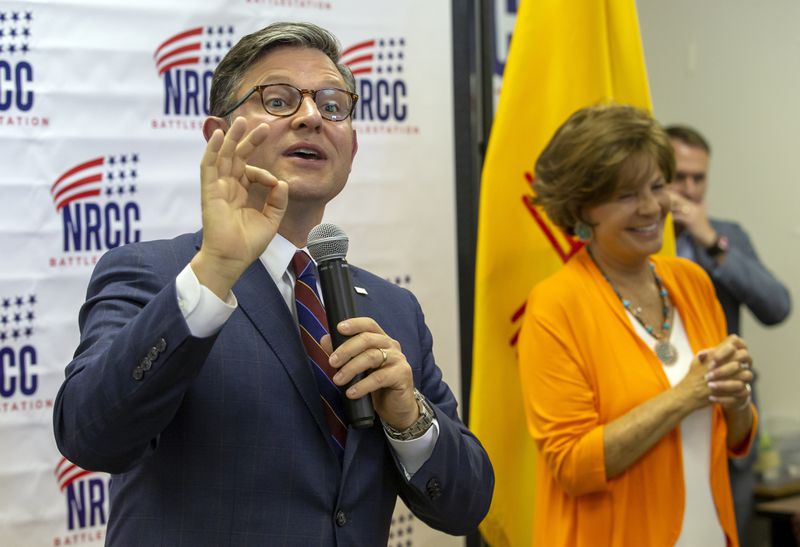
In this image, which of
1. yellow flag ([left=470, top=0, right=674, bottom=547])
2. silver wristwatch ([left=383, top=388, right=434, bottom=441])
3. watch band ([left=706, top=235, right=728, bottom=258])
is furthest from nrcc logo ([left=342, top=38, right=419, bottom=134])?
silver wristwatch ([left=383, top=388, right=434, bottom=441])

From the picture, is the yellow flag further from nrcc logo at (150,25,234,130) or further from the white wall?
the white wall

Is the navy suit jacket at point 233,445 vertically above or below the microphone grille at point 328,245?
below

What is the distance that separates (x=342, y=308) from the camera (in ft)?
4.23

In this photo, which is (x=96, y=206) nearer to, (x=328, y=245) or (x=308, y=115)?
(x=308, y=115)

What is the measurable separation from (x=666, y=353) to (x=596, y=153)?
0.53m

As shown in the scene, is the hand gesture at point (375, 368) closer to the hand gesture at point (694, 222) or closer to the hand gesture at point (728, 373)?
the hand gesture at point (728, 373)

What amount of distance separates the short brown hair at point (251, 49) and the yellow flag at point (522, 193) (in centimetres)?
120

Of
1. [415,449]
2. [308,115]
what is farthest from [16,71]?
[415,449]

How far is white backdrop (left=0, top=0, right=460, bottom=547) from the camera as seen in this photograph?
243 cm

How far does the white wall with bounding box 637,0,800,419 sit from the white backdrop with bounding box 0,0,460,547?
7.83ft

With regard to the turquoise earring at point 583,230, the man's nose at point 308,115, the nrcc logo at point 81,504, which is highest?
the man's nose at point 308,115

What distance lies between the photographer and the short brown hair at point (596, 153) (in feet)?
7.43

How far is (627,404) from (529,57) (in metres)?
1.22

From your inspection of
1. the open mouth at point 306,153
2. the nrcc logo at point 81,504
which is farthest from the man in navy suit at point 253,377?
the nrcc logo at point 81,504
